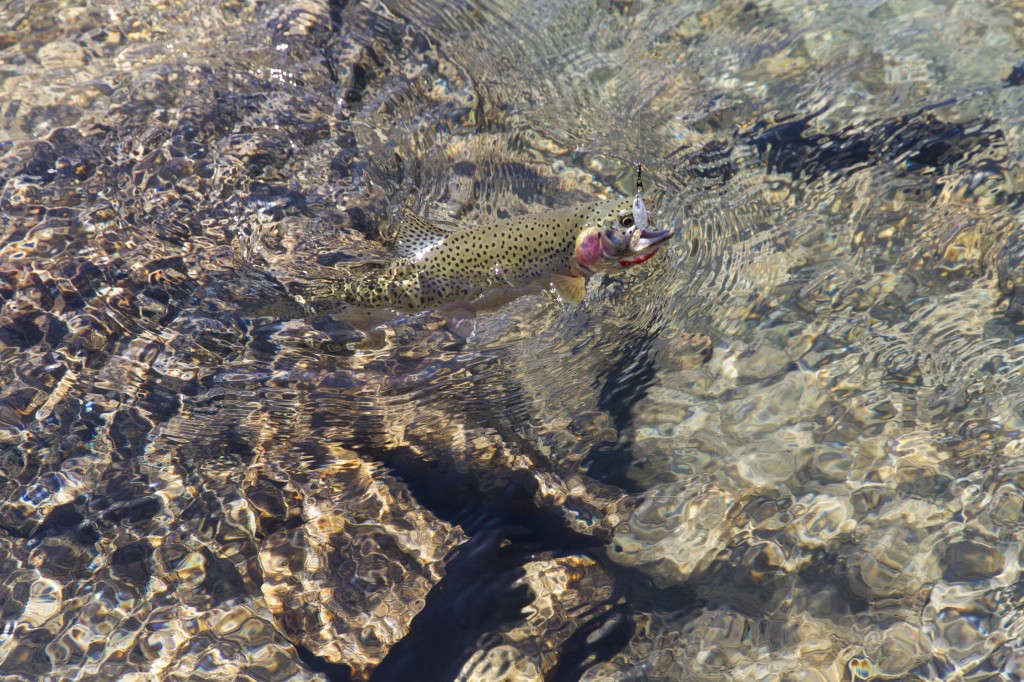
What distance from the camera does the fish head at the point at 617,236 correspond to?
4.46m

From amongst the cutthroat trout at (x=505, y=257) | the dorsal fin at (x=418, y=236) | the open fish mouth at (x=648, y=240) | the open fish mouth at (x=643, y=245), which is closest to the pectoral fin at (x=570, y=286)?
the cutthroat trout at (x=505, y=257)

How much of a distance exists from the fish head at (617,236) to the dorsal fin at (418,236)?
3.17 feet

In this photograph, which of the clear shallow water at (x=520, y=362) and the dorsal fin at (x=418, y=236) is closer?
the clear shallow water at (x=520, y=362)

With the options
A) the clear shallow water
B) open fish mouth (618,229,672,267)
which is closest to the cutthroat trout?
open fish mouth (618,229,672,267)

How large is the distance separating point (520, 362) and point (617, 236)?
1198 millimetres

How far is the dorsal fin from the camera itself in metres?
4.88

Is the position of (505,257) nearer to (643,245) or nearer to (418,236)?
(418,236)

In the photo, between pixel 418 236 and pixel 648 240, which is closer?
pixel 648 240

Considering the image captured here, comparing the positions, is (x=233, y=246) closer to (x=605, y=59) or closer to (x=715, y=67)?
(x=605, y=59)

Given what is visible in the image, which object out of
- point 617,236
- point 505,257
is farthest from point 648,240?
point 505,257

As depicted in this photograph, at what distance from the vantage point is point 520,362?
5.12 meters

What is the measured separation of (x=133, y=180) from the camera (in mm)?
6199

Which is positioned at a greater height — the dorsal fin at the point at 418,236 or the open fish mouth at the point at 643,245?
the open fish mouth at the point at 643,245

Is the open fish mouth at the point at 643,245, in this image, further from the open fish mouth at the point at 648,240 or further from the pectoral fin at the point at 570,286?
the pectoral fin at the point at 570,286
